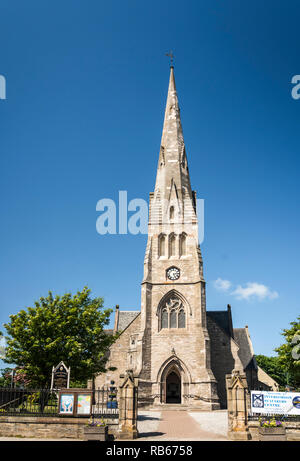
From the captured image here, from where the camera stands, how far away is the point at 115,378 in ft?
132

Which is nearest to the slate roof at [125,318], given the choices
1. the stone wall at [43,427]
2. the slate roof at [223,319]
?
the slate roof at [223,319]

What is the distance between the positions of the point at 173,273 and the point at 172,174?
1196 centimetres

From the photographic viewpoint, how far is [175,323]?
36.7 metres

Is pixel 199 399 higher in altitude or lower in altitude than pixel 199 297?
lower

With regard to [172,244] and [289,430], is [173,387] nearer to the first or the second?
[172,244]

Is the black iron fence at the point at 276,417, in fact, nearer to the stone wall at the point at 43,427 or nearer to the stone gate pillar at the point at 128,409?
the stone gate pillar at the point at 128,409

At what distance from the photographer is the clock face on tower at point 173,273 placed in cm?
3847

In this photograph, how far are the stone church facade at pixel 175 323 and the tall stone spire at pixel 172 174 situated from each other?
0.36 ft
